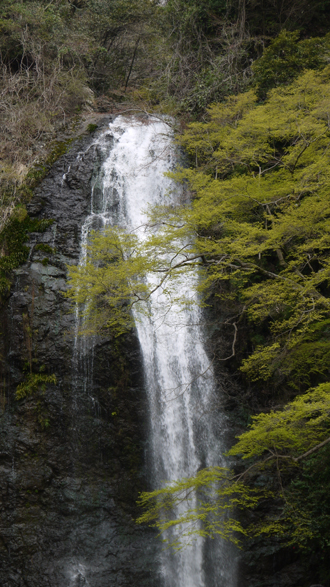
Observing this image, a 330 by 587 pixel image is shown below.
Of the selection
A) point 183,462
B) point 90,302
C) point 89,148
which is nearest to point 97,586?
point 183,462

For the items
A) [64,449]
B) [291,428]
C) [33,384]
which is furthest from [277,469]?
[33,384]

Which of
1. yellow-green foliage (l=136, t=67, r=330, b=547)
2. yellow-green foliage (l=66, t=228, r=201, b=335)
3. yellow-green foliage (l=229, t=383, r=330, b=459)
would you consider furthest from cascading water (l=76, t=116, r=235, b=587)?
yellow-green foliage (l=229, t=383, r=330, b=459)

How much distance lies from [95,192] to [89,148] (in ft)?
5.88

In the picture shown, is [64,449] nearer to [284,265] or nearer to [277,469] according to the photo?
[277,469]

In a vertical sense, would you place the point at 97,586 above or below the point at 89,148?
below

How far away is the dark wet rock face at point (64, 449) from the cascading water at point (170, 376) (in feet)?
1.18

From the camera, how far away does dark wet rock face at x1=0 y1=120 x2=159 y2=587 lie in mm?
7484

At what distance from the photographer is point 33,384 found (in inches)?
333

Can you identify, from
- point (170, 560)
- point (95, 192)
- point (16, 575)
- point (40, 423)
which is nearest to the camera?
point (16, 575)

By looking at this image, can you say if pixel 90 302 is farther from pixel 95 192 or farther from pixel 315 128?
pixel 315 128

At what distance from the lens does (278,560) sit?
26.2 ft

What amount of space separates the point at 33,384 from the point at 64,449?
1.42m

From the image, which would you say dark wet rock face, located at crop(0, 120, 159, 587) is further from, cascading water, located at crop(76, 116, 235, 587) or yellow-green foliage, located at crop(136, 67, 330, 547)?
yellow-green foliage, located at crop(136, 67, 330, 547)

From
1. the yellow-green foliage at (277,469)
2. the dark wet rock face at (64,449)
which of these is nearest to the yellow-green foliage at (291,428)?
the yellow-green foliage at (277,469)
